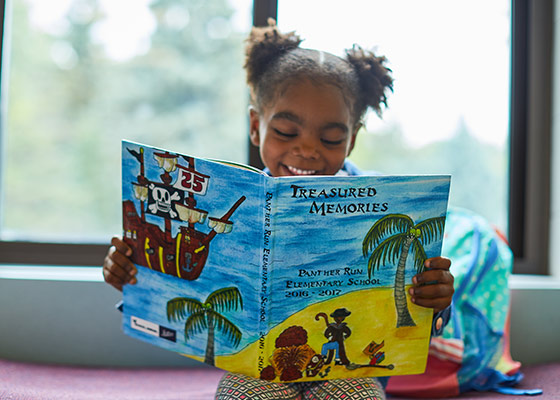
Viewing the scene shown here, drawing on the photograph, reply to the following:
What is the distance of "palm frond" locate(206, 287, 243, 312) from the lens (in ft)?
2.37

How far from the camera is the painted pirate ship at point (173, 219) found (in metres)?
0.74

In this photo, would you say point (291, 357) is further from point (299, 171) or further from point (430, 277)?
point (299, 171)

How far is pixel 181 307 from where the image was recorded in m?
0.79

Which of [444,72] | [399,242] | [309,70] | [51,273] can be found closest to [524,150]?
[444,72]

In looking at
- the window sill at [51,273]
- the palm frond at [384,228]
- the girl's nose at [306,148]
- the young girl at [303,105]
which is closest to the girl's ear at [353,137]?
the young girl at [303,105]

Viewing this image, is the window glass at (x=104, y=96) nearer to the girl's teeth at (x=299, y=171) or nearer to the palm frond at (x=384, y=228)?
the girl's teeth at (x=299, y=171)

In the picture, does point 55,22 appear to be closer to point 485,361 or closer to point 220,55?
point 220,55

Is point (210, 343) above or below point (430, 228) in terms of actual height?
below

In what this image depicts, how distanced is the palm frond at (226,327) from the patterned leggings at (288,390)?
79mm

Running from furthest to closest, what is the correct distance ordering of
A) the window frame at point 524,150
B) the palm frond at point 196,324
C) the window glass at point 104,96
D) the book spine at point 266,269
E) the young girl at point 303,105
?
the window glass at point 104,96
the window frame at point 524,150
the young girl at point 303,105
the palm frond at point 196,324
the book spine at point 266,269

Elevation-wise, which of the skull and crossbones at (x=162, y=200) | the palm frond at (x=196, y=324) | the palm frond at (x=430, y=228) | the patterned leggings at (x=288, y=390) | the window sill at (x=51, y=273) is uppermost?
the skull and crossbones at (x=162, y=200)

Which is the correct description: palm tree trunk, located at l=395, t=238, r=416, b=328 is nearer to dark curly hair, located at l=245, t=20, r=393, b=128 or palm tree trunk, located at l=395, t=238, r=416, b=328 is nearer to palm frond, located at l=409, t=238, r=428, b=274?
palm frond, located at l=409, t=238, r=428, b=274

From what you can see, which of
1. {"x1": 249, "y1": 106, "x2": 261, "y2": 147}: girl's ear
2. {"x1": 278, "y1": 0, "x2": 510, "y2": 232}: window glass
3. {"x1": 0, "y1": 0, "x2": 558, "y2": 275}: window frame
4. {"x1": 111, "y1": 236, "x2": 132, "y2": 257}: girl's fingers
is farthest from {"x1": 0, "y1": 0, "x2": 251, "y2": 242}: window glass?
{"x1": 111, "y1": 236, "x2": 132, "y2": 257}: girl's fingers

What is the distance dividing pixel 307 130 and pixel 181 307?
0.42 metres
